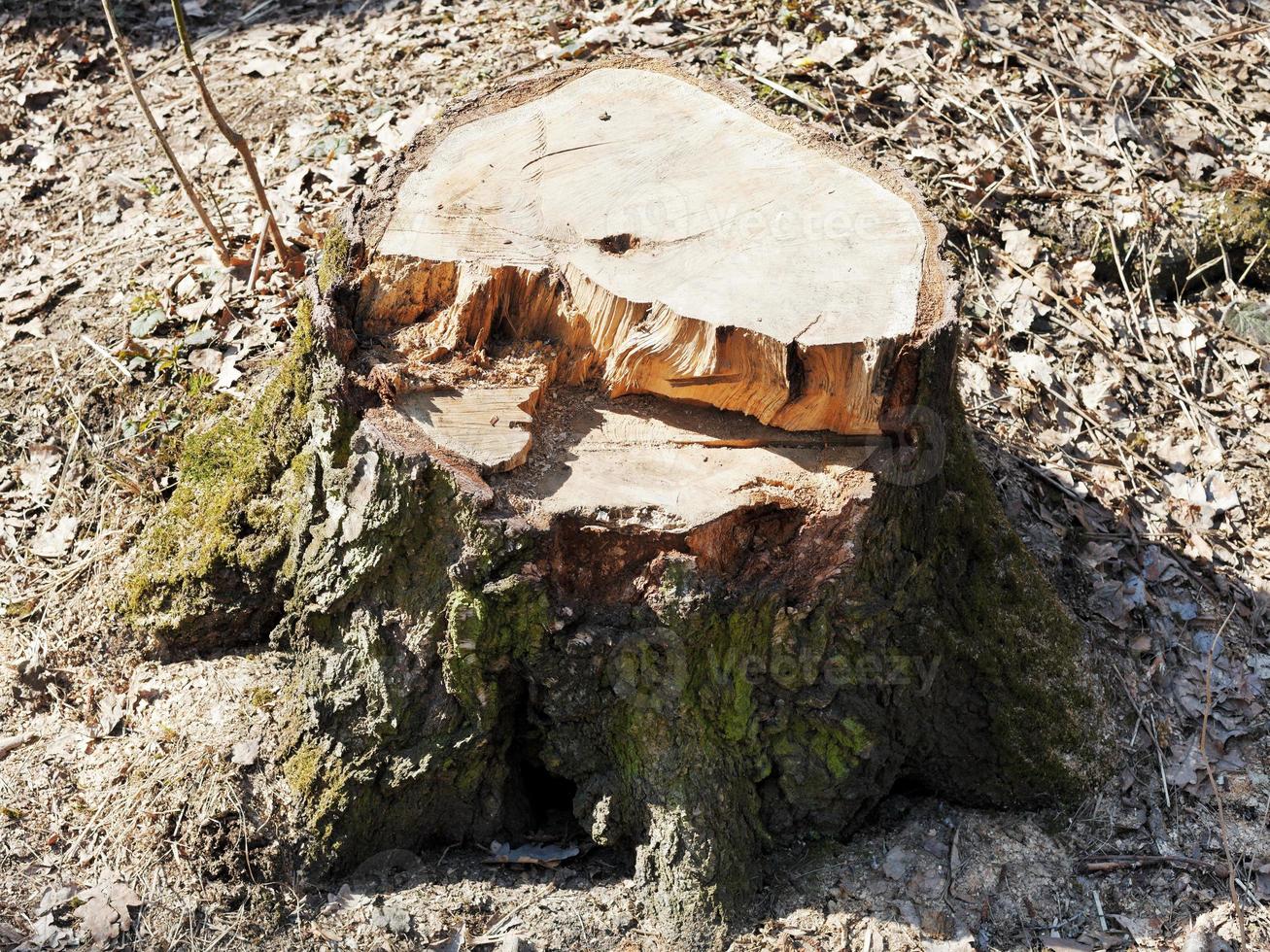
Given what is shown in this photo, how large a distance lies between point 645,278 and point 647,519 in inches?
24.3

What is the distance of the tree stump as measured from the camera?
2.38m

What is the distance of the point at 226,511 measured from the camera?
3.06m

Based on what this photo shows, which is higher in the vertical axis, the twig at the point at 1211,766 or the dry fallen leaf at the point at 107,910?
the dry fallen leaf at the point at 107,910

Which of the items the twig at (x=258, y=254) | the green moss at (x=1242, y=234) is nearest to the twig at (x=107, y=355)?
the twig at (x=258, y=254)

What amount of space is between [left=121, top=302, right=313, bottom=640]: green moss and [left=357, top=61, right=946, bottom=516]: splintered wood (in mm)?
440

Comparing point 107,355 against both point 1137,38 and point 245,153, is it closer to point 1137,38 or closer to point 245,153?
point 245,153

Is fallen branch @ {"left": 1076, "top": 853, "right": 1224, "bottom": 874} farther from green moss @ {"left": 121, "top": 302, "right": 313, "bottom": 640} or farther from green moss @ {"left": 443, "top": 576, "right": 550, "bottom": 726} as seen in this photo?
green moss @ {"left": 121, "top": 302, "right": 313, "bottom": 640}

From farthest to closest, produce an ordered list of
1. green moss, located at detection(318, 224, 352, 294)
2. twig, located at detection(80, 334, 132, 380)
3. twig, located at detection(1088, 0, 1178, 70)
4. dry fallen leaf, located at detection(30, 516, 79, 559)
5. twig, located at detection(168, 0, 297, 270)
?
1. twig, located at detection(1088, 0, 1178, 70)
2. twig, located at detection(80, 334, 132, 380)
3. twig, located at detection(168, 0, 297, 270)
4. dry fallen leaf, located at detection(30, 516, 79, 559)
5. green moss, located at detection(318, 224, 352, 294)

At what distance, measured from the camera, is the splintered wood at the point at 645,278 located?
239cm

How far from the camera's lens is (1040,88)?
15.5 ft

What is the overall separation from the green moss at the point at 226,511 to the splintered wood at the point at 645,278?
1.44 feet

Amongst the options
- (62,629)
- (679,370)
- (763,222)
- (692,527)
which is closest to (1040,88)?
(763,222)

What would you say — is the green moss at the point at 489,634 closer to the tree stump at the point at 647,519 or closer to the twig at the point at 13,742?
the tree stump at the point at 647,519

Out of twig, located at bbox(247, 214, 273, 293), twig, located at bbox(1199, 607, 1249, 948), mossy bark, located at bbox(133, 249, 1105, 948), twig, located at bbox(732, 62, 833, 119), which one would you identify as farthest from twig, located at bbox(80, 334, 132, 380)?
twig, located at bbox(1199, 607, 1249, 948)
